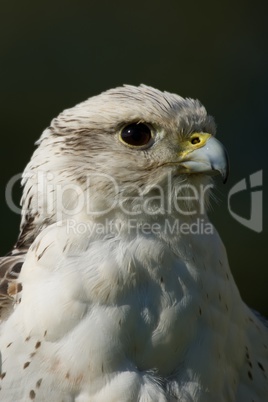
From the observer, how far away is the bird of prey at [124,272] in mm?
3500

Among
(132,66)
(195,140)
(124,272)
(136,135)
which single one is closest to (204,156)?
(195,140)

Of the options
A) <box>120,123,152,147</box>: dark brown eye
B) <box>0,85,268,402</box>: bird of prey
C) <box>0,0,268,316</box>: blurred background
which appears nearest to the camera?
<box>0,85,268,402</box>: bird of prey

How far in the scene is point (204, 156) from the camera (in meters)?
3.59

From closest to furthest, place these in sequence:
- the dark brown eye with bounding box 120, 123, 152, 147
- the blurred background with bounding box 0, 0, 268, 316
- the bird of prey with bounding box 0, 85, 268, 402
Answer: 1. the bird of prey with bounding box 0, 85, 268, 402
2. the dark brown eye with bounding box 120, 123, 152, 147
3. the blurred background with bounding box 0, 0, 268, 316

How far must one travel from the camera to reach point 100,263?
3.54 metres

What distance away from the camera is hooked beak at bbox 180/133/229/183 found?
353 cm

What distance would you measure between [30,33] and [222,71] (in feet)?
4.99

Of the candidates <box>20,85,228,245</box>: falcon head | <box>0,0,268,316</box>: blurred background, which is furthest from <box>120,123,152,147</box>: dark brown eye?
<box>0,0,268,316</box>: blurred background

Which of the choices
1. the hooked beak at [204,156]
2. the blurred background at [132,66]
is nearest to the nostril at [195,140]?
the hooked beak at [204,156]

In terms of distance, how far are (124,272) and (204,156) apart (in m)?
0.49

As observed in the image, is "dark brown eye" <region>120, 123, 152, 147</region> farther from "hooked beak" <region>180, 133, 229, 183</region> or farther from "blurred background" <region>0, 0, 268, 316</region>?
"blurred background" <region>0, 0, 268, 316</region>

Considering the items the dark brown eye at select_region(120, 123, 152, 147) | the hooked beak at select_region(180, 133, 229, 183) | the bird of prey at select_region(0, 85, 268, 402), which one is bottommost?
the bird of prey at select_region(0, 85, 268, 402)

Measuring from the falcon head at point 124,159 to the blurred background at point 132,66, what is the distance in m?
3.46

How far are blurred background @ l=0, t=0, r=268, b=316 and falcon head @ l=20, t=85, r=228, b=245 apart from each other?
3.46 m
